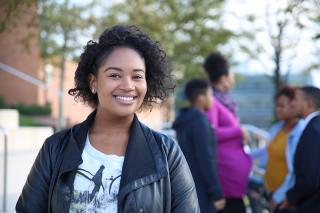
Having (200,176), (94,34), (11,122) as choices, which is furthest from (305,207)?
(94,34)

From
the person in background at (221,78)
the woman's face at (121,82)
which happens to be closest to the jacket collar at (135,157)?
the woman's face at (121,82)

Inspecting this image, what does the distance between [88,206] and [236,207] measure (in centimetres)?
313

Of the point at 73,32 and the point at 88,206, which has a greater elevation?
the point at 73,32

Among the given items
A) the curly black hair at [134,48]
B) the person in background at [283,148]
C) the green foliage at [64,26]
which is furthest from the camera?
the green foliage at [64,26]

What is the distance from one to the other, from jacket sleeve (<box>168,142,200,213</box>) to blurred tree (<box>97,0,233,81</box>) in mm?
9077

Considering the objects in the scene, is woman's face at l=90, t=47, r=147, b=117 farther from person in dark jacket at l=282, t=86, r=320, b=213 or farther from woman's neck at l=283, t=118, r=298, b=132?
woman's neck at l=283, t=118, r=298, b=132

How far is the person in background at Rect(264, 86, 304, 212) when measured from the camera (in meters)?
4.80

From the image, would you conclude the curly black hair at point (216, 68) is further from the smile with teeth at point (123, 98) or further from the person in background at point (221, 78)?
the smile with teeth at point (123, 98)

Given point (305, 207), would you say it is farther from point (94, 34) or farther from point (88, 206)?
point (94, 34)

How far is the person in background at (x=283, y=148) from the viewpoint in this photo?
4.80m

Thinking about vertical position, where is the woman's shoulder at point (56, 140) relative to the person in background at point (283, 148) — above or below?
above

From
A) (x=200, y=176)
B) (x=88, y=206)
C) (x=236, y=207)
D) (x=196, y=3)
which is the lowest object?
(x=236, y=207)

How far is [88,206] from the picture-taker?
7.60ft

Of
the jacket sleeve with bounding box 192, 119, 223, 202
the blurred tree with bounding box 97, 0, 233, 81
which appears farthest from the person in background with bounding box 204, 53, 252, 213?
the blurred tree with bounding box 97, 0, 233, 81
